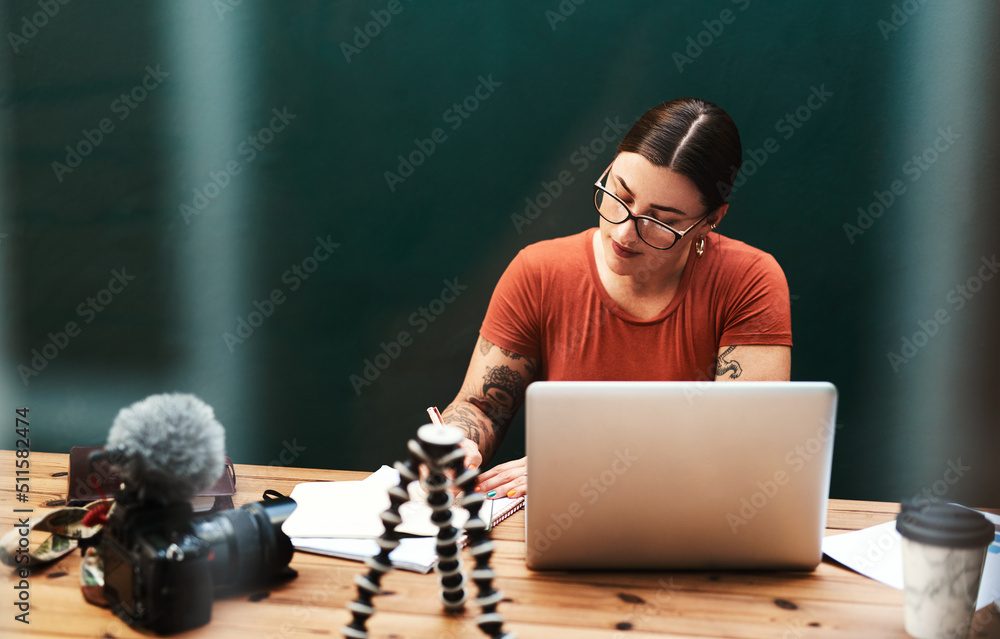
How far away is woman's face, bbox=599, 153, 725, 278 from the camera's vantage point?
62.4 inches

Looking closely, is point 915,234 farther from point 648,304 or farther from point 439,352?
point 439,352

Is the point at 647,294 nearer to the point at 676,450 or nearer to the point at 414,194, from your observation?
the point at 414,194

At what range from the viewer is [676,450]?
2.92ft

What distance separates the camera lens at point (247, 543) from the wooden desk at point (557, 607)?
0.03m

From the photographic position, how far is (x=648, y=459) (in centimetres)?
89

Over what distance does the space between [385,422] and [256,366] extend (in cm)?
50

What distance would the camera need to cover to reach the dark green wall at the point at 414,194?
209 centimetres

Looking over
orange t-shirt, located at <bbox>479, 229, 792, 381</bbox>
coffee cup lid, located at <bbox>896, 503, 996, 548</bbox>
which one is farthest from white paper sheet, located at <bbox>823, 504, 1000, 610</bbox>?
orange t-shirt, located at <bbox>479, 229, 792, 381</bbox>

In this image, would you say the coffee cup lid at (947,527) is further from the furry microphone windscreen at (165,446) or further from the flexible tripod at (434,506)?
the furry microphone windscreen at (165,446)

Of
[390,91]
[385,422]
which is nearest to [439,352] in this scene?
[385,422]

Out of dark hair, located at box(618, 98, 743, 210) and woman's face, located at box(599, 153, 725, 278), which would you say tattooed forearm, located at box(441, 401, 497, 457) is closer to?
woman's face, located at box(599, 153, 725, 278)

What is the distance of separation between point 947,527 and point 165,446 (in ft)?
2.93

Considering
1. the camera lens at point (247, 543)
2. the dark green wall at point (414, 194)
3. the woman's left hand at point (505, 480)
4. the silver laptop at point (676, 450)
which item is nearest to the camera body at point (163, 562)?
the camera lens at point (247, 543)

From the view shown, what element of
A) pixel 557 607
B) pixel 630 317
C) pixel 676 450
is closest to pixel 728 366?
pixel 630 317
